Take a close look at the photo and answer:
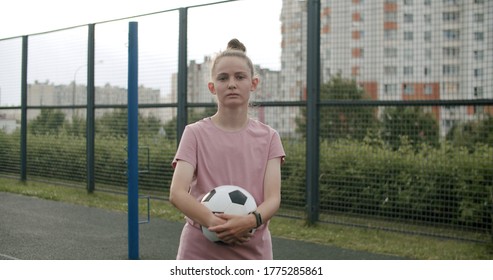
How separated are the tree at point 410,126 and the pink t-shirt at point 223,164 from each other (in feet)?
17.1

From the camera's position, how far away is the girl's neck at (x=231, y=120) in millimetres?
2385

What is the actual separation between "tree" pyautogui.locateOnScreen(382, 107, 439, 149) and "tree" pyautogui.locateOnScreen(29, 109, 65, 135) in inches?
250

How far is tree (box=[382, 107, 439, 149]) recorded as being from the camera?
7.33 m

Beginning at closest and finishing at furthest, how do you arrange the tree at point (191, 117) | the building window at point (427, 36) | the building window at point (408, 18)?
the building window at point (427, 36)
the building window at point (408, 18)
the tree at point (191, 117)

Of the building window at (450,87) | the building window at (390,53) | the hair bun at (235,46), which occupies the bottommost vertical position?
the hair bun at (235,46)

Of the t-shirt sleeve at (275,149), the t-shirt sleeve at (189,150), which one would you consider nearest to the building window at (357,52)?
the t-shirt sleeve at (275,149)

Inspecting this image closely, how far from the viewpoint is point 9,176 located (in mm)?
12477

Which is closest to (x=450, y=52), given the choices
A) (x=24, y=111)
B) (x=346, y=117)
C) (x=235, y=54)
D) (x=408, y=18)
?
(x=408, y=18)

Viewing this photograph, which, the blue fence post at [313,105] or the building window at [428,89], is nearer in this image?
the building window at [428,89]

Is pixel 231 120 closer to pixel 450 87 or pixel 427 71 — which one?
pixel 450 87

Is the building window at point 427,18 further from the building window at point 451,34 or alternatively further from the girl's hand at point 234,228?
the girl's hand at point 234,228

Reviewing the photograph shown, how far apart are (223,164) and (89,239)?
453 centimetres

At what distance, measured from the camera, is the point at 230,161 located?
2342 millimetres

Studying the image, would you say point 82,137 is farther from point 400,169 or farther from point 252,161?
point 252,161
